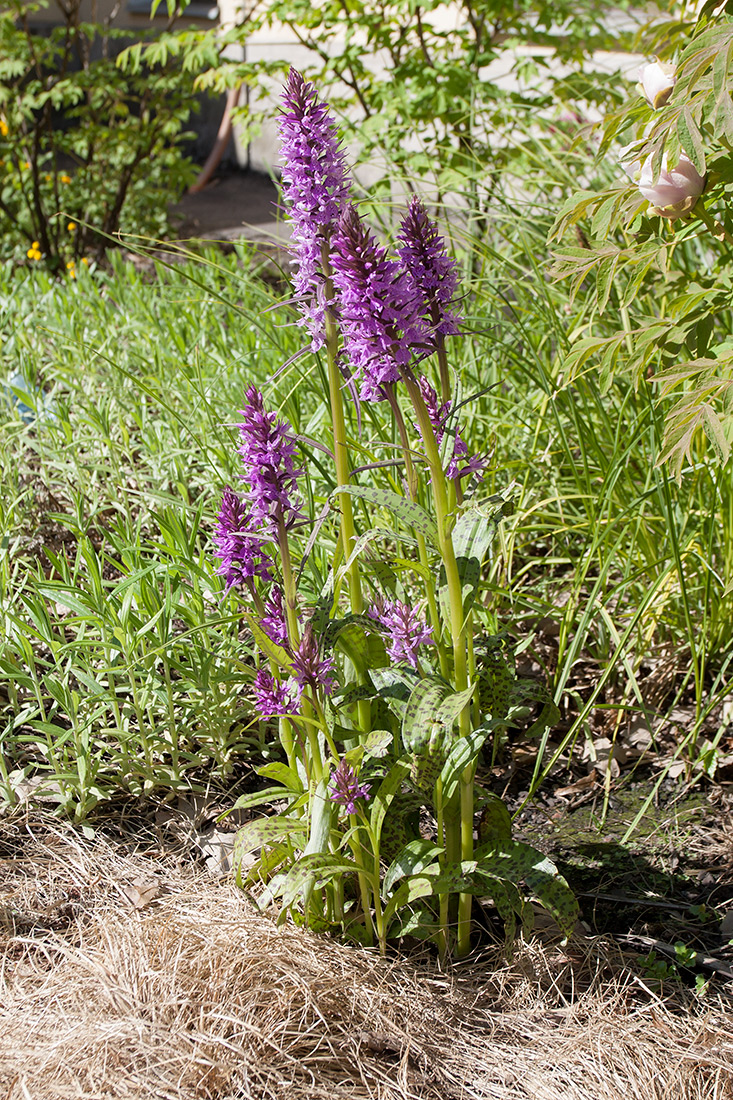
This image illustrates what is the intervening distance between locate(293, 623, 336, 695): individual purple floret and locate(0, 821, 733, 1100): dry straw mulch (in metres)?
0.48

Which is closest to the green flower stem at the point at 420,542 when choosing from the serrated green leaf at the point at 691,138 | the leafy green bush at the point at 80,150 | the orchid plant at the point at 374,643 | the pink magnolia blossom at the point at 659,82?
the orchid plant at the point at 374,643

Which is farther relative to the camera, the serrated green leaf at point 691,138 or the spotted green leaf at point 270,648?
the spotted green leaf at point 270,648

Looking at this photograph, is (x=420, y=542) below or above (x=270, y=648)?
above

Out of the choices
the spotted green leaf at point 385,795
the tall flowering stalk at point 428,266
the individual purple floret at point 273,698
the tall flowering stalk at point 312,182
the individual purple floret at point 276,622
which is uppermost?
the tall flowering stalk at point 312,182

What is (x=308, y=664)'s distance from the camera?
1.36 meters

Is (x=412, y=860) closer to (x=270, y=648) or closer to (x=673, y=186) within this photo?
(x=270, y=648)

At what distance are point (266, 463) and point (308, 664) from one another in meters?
0.30

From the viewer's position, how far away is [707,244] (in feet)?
10.0

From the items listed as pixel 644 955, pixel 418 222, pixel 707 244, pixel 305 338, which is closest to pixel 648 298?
pixel 707 244

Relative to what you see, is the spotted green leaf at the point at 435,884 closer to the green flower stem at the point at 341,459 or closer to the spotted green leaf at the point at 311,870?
the spotted green leaf at the point at 311,870

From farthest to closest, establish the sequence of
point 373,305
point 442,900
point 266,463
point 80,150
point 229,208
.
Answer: point 229,208, point 80,150, point 442,900, point 266,463, point 373,305

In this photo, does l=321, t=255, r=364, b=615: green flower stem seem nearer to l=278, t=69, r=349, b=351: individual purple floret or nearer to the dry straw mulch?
l=278, t=69, r=349, b=351: individual purple floret

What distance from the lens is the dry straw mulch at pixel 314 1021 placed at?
1370 mm

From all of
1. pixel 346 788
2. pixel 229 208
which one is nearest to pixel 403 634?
pixel 346 788
